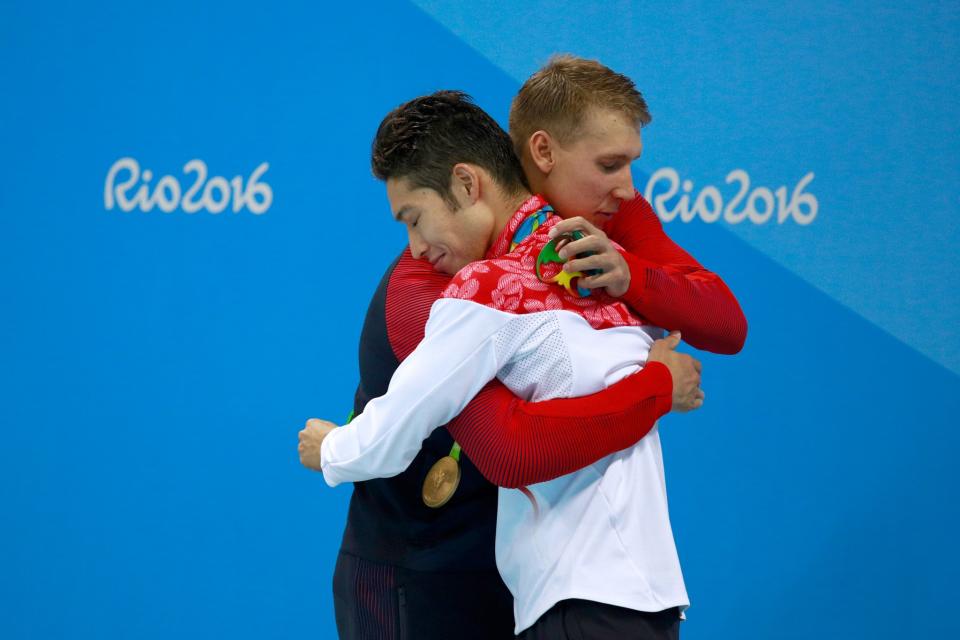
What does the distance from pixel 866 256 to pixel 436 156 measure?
184 cm

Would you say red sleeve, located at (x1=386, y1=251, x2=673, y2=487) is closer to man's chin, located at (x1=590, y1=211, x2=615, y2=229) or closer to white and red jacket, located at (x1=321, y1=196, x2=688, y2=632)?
white and red jacket, located at (x1=321, y1=196, x2=688, y2=632)

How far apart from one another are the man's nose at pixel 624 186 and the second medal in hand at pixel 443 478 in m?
0.45

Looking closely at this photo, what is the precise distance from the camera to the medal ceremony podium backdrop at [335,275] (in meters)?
2.83

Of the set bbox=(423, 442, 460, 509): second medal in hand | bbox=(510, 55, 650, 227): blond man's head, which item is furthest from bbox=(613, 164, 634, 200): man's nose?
bbox=(423, 442, 460, 509): second medal in hand

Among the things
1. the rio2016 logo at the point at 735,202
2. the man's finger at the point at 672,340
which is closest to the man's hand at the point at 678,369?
the man's finger at the point at 672,340

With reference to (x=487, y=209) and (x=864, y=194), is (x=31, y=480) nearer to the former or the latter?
(x=487, y=209)

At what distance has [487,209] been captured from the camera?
140 cm

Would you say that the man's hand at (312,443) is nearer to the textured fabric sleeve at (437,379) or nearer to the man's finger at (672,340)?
the textured fabric sleeve at (437,379)

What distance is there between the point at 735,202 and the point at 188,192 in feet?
4.82

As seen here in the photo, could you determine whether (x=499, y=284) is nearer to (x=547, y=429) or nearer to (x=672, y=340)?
(x=547, y=429)

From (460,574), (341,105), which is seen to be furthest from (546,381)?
(341,105)

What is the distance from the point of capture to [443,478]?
1590mm

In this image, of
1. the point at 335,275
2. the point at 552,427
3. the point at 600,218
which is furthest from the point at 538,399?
the point at 335,275

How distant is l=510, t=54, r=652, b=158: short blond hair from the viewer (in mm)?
1381
